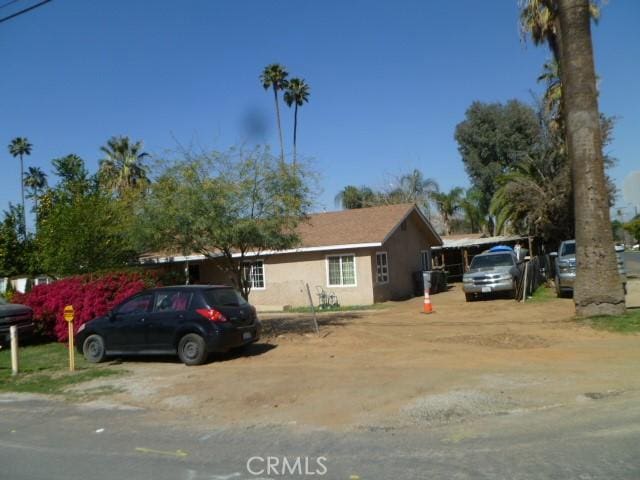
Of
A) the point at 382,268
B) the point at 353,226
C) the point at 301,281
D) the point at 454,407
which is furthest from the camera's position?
the point at 353,226

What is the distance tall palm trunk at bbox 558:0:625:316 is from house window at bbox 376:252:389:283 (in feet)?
36.5

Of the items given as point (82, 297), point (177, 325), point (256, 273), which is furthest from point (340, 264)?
point (177, 325)

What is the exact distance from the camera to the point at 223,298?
12023 mm

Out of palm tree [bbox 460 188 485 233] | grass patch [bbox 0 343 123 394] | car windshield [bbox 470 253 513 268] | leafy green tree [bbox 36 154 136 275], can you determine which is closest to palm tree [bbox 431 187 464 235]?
palm tree [bbox 460 188 485 233]

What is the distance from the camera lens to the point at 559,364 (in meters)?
9.33

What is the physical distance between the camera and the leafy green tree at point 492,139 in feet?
151

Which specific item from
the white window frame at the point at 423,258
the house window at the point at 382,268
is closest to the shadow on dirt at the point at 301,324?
the house window at the point at 382,268

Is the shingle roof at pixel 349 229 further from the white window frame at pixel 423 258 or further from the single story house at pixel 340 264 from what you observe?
the white window frame at pixel 423 258

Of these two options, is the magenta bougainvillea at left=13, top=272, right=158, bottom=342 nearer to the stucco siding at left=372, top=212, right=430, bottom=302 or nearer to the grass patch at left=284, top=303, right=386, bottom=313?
the grass patch at left=284, top=303, right=386, bottom=313

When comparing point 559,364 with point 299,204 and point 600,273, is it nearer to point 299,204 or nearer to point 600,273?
point 600,273

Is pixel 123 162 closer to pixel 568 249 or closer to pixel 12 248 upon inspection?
pixel 12 248

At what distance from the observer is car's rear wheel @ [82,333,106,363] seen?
12727 millimetres

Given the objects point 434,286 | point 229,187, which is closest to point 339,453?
point 229,187

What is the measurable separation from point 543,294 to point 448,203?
2919 cm
